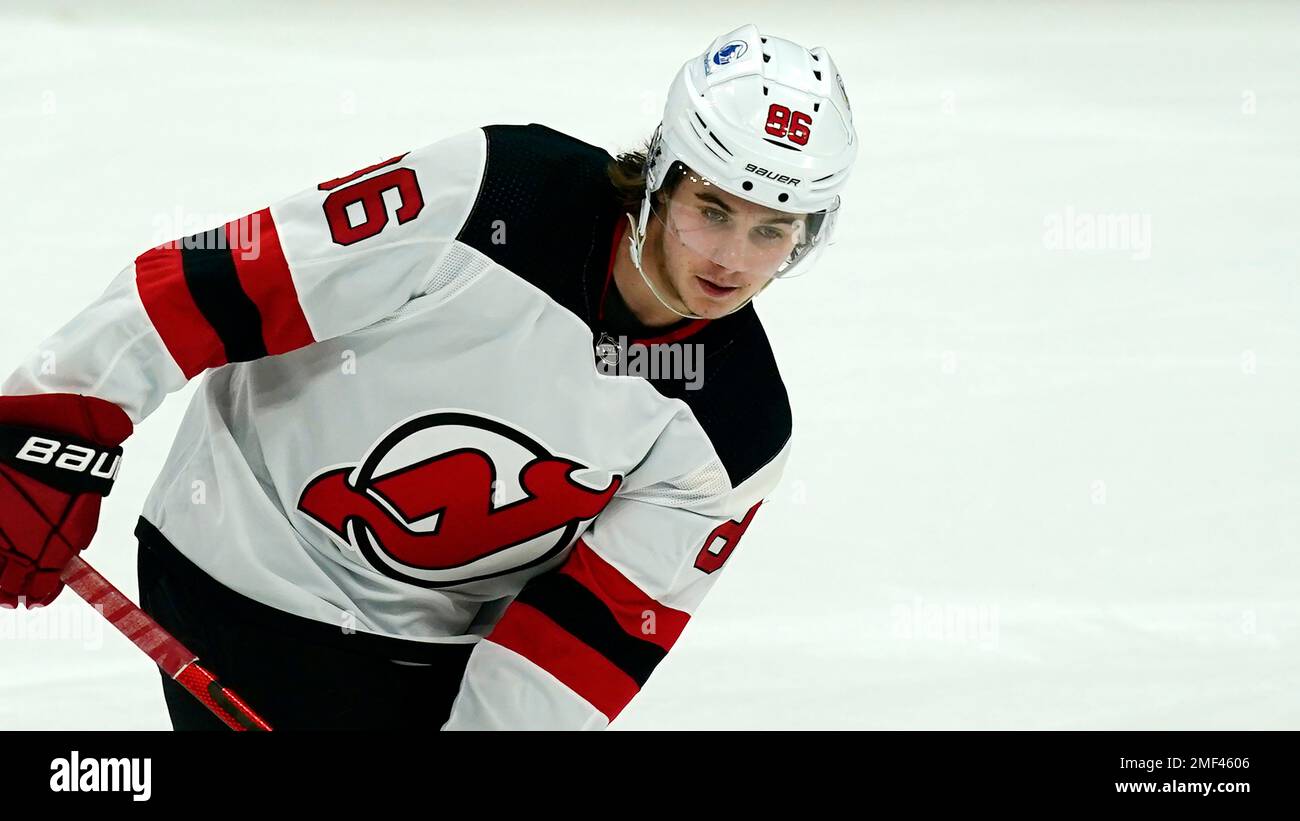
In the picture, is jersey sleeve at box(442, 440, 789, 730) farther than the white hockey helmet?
Yes

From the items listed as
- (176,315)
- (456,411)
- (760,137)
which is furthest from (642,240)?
(176,315)

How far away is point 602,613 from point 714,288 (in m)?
0.42

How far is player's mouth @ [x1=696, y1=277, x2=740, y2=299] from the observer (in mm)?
1636

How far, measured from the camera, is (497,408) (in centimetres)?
171

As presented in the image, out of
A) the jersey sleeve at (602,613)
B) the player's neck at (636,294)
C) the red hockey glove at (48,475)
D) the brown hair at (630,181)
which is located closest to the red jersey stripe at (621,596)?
the jersey sleeve at (602,613)

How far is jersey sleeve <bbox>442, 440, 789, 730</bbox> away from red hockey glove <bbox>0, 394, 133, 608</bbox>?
18.4 inches

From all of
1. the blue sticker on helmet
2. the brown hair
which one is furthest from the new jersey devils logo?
the blue sticker on helmet

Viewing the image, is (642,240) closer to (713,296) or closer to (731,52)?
(713,296)

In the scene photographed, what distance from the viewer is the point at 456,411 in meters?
1.71

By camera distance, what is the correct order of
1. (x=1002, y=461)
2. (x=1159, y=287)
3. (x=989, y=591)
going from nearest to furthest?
1. (x=989, y=591)
2. (x=1002, y=461)
3. (x=1159, y=287)

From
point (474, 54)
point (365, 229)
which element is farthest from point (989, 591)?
point (474, 54)

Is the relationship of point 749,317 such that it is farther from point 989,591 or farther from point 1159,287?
point 1159,287

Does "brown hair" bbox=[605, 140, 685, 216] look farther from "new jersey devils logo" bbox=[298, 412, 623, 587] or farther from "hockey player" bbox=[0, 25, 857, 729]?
"new jersey devils logo" bbox=[298, 412, 623, 587]

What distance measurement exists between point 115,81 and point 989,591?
2261 mm
